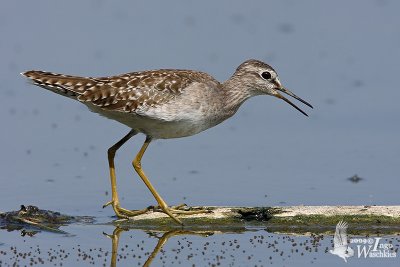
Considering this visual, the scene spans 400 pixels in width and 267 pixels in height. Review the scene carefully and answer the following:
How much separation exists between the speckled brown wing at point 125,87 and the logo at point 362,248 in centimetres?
324

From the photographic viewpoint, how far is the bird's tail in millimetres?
16438

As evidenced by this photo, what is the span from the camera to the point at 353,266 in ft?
45.6

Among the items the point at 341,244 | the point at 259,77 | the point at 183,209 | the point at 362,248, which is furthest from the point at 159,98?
the point at 362,248

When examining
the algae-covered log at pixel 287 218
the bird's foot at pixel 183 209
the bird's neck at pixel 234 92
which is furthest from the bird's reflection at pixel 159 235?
the bird's neck at pixel 234 92

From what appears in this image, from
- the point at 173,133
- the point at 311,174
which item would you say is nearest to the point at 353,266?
the point at 173,133

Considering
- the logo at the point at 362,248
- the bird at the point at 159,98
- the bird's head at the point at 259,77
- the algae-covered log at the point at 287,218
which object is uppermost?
the bird's head at the point at 259,77

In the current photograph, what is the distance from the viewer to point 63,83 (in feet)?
54.0

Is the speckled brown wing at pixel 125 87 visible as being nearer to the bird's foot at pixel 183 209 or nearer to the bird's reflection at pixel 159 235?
the bird's foot at pixel 183 209

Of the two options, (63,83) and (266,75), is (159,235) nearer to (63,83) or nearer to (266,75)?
(63,83)

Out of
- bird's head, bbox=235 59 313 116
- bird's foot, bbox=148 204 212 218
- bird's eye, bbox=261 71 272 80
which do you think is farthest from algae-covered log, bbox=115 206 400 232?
bird's eye, bbox=261 71 272 80

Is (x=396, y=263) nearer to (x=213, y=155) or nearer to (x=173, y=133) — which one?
(x=173, y=133)

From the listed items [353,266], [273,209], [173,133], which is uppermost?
[173,133]

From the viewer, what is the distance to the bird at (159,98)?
16.0m

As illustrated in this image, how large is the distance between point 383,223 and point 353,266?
1708mm
